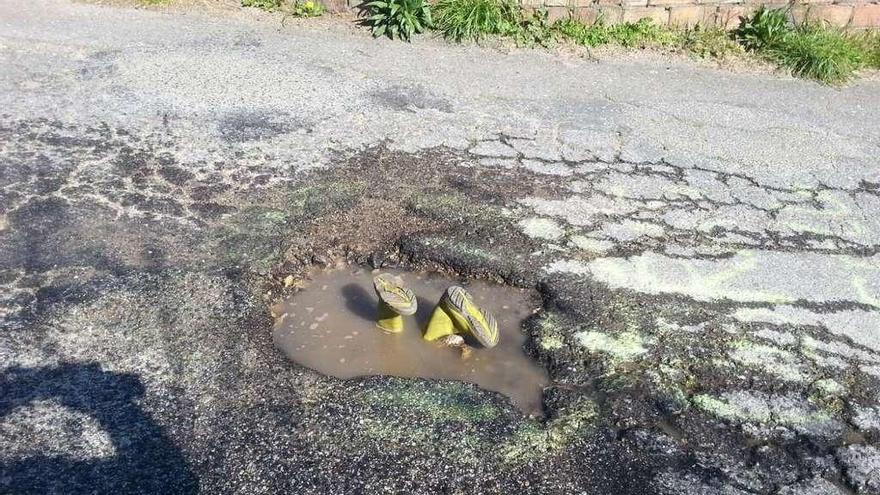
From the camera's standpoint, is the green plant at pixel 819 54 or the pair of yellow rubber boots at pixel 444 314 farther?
the green plant at pixel 819 54

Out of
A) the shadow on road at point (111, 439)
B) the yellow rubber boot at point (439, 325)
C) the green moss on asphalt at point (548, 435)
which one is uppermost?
the shadow on road at point (111, 439)

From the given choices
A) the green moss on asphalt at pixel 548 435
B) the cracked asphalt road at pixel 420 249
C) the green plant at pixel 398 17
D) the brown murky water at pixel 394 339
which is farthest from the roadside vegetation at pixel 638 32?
Answer: the green moss on asphalt at pixel 548 435

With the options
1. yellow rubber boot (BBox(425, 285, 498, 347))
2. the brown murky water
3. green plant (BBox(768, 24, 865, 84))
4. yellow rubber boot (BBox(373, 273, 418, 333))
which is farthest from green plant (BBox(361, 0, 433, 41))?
yellow rubber boot (BBox(425, 285, 498, 347))

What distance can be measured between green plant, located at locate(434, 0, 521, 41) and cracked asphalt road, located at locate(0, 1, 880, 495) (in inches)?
9.2

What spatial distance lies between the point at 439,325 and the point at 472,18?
3298 mm

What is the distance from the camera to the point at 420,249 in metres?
3.81

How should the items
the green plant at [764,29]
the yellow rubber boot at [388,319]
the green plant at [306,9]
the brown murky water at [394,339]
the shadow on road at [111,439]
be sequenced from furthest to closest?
the green plant at [764,29] < the green plant at [306,9] < the yellow rubber boot at [388,319] < the brown murky water at [394,339] < the shadow on road at [111,439]

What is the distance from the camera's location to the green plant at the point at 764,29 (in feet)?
20.6

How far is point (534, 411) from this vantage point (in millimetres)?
3053

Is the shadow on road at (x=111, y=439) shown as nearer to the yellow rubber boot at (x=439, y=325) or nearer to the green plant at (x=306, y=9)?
the yellow rubber boot at (x=439, y=325)

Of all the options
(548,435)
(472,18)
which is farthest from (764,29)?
(548,435)

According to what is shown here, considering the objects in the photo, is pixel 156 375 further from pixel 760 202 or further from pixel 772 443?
pixel 760 202

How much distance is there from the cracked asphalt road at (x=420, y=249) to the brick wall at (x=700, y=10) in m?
0.46

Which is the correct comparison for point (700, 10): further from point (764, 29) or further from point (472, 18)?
point (472, 18)
